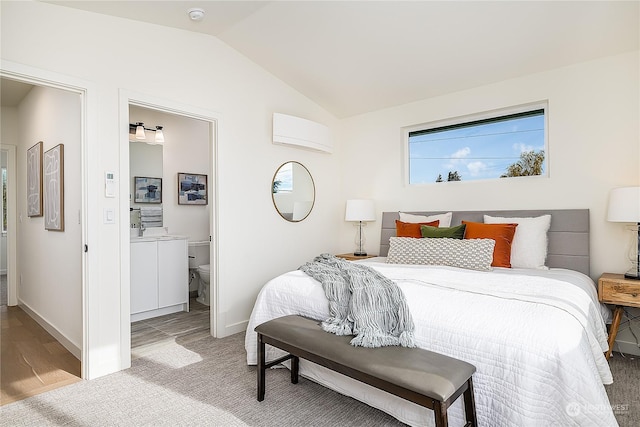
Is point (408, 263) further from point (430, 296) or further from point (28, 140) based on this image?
point (28, 140)

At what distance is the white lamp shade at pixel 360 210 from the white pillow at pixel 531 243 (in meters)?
1.54

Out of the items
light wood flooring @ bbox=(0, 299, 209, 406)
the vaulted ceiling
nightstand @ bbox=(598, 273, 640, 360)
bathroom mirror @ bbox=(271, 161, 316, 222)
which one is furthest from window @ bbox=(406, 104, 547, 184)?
light wood flooring @ bbox=(0, 299, 209, 406)

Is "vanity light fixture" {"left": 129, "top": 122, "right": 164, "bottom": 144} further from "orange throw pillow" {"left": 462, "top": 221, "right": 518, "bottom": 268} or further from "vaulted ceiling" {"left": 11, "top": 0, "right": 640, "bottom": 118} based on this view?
"orange throw pillow" {"left": 462, "top": 221, "right": 518, "bottom": 268}

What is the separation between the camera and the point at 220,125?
10.9 ft

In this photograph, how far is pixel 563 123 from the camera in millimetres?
3094

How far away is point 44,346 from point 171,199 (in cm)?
214

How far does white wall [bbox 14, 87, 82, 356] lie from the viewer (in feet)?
9.48

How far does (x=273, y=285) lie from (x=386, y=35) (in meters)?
2.22

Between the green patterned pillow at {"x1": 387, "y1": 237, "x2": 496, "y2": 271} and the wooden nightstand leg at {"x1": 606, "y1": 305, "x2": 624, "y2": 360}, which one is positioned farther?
the green patterned pillow at {"x1": 387, "y1": 237, "x2": 496, "y2": 271}

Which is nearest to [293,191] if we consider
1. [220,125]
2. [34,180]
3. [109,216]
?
[220,125]

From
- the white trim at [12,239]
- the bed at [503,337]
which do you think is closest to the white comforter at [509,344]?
the bed at [503,337]

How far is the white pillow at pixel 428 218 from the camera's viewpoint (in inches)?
140

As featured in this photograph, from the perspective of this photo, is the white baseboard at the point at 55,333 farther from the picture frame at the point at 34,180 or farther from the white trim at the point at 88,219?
the picture frame at the point at 34,180

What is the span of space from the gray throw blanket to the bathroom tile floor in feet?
5.52
